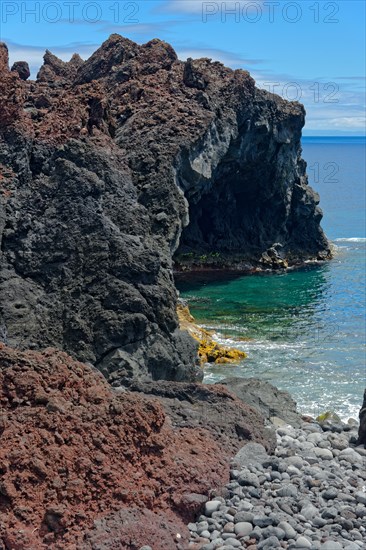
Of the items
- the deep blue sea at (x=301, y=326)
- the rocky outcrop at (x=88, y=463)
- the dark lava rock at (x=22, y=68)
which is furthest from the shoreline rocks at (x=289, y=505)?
the dark lava rock at (x=22, y=68)

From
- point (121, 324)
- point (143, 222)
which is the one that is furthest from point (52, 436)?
point (143, 222)

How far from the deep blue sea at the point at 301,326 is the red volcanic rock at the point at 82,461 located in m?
16.0

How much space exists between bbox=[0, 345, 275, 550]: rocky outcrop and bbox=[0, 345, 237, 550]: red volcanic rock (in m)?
0.02

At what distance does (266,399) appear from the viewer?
23.2 meters

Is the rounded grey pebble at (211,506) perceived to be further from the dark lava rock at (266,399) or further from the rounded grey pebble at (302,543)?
the dark lava rock at (266,399)

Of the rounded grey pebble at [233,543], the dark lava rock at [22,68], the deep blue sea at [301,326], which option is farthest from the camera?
the dark lava rock at [22,68]

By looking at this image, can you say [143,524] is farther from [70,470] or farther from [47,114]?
[47,114]

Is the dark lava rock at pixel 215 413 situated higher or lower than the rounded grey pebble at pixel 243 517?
higher

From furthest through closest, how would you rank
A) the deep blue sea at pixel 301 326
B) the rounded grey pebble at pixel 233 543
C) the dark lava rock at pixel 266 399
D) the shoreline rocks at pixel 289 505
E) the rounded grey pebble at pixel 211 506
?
the deep blue sea at pixel 301 326
the dark lava rock at pixel 266 399
the rounded grey pebble at pixel 211 506
the shoreline rocks at pixel 289 505
the rounded grey pebble at pixel 233 543

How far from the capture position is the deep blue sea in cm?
3309

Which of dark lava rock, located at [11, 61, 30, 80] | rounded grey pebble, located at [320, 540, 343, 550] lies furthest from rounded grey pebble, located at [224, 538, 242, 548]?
dark lava rock, located at [11, 61, 30, 80]

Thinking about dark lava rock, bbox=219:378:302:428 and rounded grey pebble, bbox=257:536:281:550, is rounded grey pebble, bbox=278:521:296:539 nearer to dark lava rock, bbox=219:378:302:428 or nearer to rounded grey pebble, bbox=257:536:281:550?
rounded grey pebble, bbox=257:536:281:550

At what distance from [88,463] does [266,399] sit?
36.9ft

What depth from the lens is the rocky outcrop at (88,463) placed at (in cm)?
1191
